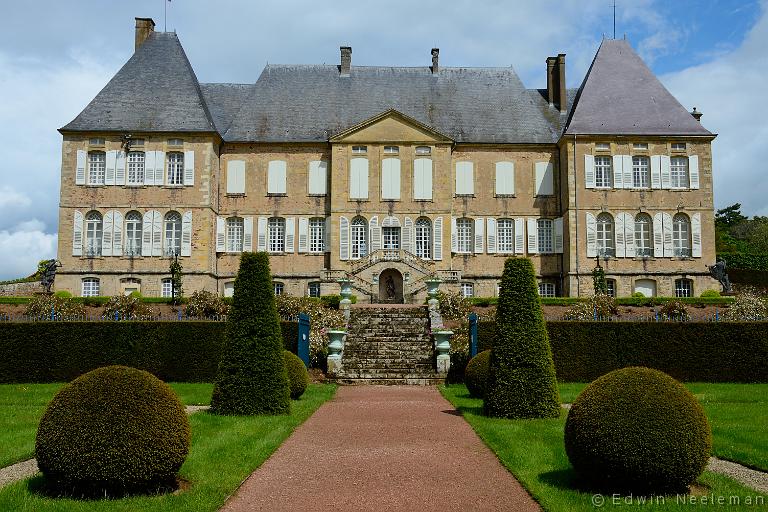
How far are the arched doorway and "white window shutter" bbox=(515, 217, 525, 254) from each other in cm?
601

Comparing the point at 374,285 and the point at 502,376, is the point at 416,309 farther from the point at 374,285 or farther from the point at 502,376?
the point at 502,376

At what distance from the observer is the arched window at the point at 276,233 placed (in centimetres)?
3167

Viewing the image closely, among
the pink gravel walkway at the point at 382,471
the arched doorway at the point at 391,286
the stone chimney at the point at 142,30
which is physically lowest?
the pink gravel walkway at the point at 382,471

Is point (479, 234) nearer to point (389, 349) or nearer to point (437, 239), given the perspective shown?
point (437, 239)

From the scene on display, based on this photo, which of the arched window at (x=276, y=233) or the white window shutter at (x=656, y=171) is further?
the arched window at (x=276, y=233)

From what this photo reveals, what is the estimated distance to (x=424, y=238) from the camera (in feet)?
102

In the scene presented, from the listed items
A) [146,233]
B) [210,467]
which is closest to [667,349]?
[210,467]

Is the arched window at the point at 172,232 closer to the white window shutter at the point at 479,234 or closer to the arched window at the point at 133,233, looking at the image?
the arched window at the point at 133,233

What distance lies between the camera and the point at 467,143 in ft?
105

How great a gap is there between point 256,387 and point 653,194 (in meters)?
24.0

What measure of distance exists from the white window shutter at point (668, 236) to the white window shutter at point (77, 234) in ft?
77.8

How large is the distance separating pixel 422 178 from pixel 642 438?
2548 cm

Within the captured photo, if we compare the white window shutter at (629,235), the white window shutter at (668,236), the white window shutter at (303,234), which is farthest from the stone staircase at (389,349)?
the white window shutter at (668,236)

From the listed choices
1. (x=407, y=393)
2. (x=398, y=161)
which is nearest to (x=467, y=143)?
(x=398, y=161)
